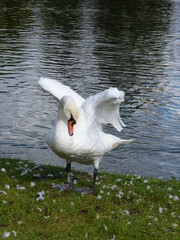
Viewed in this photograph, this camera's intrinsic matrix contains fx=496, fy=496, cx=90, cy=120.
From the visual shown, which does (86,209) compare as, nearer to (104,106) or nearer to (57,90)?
(104,106)

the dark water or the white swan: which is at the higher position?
the white swan

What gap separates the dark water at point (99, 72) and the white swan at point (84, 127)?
4.43 metres

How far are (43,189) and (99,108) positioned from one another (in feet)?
7.41

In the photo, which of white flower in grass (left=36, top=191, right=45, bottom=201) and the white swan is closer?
white flower in grass (left=36, top=191, right=45, bottom=201)

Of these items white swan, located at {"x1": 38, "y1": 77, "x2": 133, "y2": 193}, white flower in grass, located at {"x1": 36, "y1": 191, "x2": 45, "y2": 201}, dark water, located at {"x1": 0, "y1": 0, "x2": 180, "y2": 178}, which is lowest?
dark water, located at {"x1": 0, "y1": 0, "x2": 180, "y2": 178}

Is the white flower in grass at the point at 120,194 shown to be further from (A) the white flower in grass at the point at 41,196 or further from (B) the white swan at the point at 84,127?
(A) the white flower in grass at the point at 41,196

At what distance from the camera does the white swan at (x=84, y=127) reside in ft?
35.1

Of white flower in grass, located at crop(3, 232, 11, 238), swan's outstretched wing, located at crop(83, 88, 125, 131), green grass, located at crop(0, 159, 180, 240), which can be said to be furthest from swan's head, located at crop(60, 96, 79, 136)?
white flower in grass, located at crop(3, 232, 11, 238)

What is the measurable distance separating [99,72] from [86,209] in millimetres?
20226

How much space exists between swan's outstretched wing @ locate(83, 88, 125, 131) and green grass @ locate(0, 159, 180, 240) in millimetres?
1652

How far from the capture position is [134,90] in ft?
86.1

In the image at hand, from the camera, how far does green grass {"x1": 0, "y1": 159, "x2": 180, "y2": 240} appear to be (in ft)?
30.0

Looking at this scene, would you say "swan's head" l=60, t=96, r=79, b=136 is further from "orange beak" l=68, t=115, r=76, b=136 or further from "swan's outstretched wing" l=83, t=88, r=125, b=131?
"swan's outstretched wing" l=83, t=88, r=125, b=131

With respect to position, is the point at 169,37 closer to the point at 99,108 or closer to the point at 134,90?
the point at 134,90
